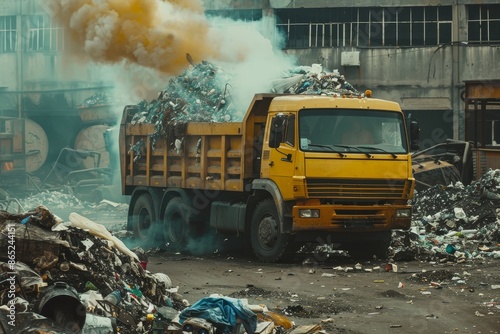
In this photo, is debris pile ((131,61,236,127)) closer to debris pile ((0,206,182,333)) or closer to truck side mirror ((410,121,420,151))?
truck side mirror ((410,121,420,151))

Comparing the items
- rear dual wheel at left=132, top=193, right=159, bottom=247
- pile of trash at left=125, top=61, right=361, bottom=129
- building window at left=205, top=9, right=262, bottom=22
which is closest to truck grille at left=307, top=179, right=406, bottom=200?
pile of trash at left=125, top=61, right=361, bottom=129

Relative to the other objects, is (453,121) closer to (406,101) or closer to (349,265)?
(406,101)

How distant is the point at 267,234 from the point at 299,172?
4.32 feet

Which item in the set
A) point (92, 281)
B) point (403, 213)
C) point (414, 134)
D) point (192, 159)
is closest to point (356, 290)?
point (403, 213)

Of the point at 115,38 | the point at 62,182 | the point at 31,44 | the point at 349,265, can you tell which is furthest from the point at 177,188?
the point at 31,44

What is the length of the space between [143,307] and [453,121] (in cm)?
2752

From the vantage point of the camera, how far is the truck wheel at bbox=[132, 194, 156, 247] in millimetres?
18250

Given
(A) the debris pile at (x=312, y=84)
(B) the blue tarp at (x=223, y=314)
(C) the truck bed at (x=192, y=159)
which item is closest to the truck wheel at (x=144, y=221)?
(C) the truck bed at (x=192, y=159)

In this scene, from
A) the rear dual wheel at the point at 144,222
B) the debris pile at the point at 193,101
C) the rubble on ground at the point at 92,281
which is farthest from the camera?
the rear dual wheel at the point at 144,222

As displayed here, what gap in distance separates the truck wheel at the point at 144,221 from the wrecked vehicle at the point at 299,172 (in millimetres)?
1773

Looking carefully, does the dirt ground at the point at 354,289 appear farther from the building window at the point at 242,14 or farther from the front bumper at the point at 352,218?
the building window at the point at 242,14

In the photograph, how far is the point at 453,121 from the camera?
3516 cm

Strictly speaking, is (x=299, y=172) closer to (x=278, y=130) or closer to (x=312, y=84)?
(x=278, y=130)

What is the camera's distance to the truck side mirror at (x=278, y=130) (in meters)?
14.2
